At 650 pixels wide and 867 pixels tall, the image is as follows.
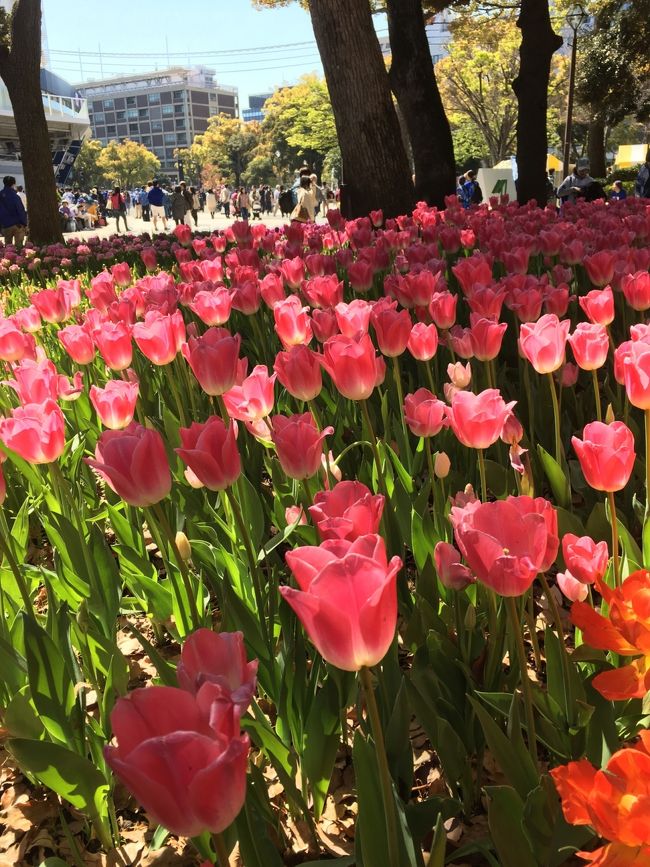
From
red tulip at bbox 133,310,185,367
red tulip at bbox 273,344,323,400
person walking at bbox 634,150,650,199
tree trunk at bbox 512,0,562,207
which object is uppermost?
tree trunk at bbox 512,0,562,207

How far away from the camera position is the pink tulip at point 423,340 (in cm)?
211

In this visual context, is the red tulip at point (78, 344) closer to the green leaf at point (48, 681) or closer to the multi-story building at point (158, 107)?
the green leaf at point (48, 681)

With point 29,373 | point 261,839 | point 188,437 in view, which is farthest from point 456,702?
point 29,373

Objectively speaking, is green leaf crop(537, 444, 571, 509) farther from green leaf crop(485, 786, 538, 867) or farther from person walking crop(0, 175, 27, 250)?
person walking crop(0, 175, 27, 250)

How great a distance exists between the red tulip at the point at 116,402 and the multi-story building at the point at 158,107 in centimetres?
16325

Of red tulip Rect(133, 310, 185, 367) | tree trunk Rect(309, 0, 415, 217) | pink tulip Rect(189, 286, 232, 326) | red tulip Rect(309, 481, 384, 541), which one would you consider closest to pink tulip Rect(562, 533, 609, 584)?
red tulip Rect(309, 481, 384, 541)

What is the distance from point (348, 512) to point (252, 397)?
38.1 inches

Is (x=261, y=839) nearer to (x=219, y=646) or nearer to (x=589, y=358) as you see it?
(x=219, y=646)

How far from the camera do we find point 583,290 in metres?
4.06

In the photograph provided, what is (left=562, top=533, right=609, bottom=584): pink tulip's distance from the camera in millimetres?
1206

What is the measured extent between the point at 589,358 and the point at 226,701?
1504 millimetres

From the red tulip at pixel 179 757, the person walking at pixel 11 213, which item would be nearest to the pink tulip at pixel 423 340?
the red tulip at pixel 179 757

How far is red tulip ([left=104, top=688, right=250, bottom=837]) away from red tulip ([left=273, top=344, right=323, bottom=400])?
4.16 feet

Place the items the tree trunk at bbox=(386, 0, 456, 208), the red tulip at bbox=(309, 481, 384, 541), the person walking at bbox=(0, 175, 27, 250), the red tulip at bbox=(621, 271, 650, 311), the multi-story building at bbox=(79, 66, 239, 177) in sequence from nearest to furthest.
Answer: the red tulip at bbox=(309, 481, 384, 541), the red tulip at bbox=(621, 271, 650, 311), the tree trunk at bbox=(386, 0, 456, 208), the person walking at bbox=(0, 175, 27, 250), the multi-story building at bbox=(79, 66, 239, 177)
